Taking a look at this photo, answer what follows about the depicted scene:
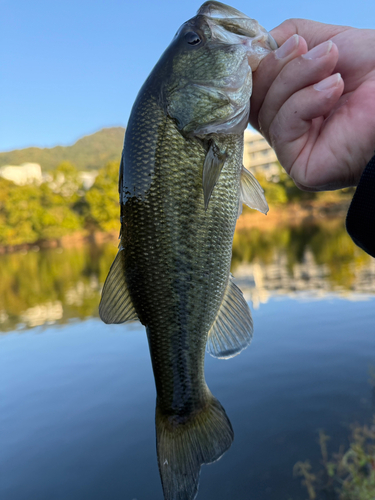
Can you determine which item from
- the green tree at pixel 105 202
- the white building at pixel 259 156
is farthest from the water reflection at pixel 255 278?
the white building at pixel 259 156

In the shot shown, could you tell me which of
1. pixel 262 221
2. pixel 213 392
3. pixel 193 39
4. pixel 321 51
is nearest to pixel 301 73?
pixel 321 51

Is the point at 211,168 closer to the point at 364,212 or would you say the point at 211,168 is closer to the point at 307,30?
the point at 364,212

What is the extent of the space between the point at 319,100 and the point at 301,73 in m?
0.17

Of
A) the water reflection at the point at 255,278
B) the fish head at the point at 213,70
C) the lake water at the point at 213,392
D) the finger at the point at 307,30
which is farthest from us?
the water reflection at the point at 255,278

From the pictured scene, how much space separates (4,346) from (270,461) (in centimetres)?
1524

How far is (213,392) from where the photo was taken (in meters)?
12.1

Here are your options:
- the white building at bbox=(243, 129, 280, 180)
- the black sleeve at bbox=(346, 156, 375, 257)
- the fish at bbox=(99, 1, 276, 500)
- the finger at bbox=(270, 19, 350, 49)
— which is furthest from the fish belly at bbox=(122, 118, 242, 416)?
the white building at bbox=(243, 129, 280, 180)

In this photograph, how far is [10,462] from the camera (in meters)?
10.3

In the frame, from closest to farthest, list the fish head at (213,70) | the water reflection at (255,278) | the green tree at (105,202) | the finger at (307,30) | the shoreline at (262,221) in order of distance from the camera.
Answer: the fish head at (213,70), the finger at (307,30), the water reflection at (255,278), the shoreline at (262,221), the green tree at (105,202)

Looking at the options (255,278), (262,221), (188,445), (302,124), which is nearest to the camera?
(188,445)

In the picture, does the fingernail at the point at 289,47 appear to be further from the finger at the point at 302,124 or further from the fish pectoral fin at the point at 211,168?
the fish pectoral fin at the point at 211,168

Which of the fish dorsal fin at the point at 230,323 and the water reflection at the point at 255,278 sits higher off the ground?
the fish dorsal fin at the point at 230,323

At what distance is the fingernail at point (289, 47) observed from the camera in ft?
6.68

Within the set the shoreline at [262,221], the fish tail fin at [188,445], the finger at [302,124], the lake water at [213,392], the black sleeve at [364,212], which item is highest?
the finger at [302,124]
